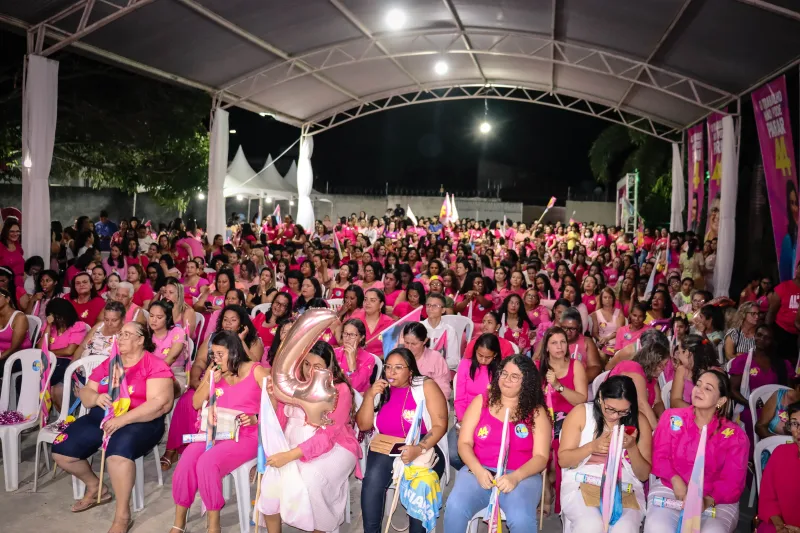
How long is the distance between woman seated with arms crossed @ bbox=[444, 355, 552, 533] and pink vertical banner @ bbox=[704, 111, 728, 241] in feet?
28.2

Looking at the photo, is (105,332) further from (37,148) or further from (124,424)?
(37,148)

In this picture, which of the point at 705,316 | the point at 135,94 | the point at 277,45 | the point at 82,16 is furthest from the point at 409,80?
the point at 705,316

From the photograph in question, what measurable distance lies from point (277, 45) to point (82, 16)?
3.73m

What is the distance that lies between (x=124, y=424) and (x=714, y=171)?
1006cm

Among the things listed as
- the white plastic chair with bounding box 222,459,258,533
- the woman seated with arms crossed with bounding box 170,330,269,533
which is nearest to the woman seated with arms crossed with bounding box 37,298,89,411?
the woman seated with arms crossed with bounding box 170,330,269,533

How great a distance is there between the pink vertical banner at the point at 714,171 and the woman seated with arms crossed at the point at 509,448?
8.60m

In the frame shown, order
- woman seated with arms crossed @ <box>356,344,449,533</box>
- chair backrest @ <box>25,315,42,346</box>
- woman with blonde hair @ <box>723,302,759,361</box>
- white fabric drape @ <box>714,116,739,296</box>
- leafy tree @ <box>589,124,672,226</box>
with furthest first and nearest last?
1. leafy tree @ <box>589,124,672,226</box>
2. white fabric drape @ <box>714,116,739,296</box>
3. chair backrest @ <box>25,315,42,346</box>
4. woman with blonde hair @ <box>723,302,759,361</box>
5. woman seated with arms crossed @ <box>356,344,449,533</box>

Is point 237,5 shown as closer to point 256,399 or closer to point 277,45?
point 277,45

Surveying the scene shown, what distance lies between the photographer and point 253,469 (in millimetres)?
4164

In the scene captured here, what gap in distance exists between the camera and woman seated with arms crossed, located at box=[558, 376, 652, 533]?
332 cm

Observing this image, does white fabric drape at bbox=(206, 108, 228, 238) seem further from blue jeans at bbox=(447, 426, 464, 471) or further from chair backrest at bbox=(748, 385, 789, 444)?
chair backrest at bbox=(748, 385, 789, 444)

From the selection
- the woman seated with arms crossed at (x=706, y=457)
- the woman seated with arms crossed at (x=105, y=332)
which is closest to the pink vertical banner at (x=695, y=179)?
the woman seated with arms crossed at (x=706, y=457)

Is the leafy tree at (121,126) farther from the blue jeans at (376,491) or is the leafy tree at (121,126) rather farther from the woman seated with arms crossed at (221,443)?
the blue jeans at (376,491)

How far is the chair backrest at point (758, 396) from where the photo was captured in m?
4.42
